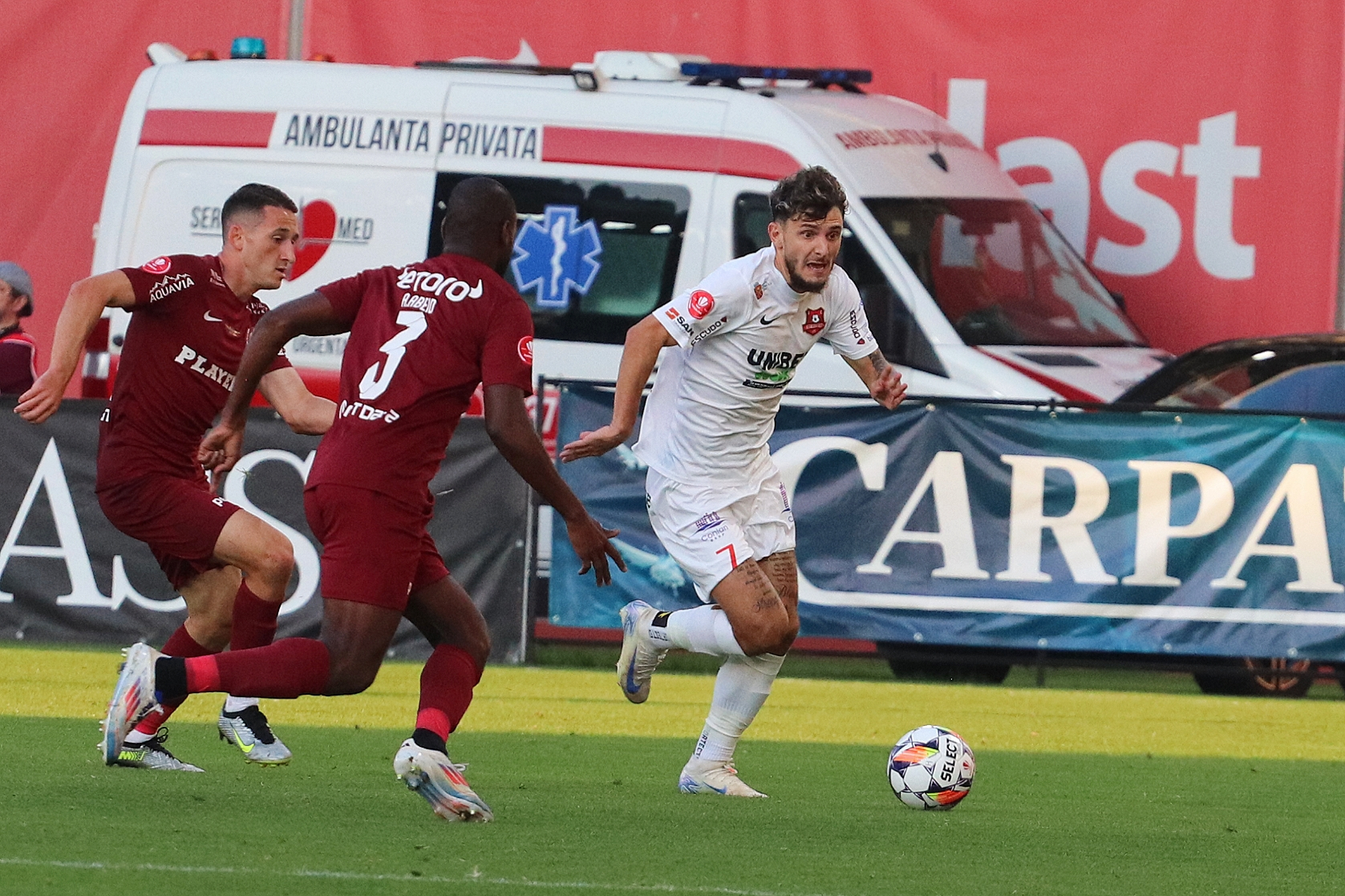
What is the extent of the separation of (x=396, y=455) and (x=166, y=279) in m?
1.68

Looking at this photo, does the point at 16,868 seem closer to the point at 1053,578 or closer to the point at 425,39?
the point at 1053,578

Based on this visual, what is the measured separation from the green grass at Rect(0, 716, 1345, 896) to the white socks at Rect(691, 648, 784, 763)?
26cm

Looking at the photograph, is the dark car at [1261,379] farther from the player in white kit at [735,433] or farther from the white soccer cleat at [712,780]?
the white soccer cleat at [712,780]

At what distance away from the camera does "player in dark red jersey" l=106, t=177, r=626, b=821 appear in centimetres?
660

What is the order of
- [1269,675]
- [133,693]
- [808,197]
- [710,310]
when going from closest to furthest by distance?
[133,693], [808,197], [710,310], [1269,675]

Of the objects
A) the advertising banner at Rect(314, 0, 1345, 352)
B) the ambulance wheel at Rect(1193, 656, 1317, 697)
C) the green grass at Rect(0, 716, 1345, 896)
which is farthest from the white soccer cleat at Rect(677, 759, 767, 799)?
the advertising banner at Rect(314, 0, 1345, 352)

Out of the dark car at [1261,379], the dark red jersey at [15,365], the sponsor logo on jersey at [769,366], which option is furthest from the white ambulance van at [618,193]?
the sponsor logo on jersey at [769,366]

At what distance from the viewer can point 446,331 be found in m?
6.68

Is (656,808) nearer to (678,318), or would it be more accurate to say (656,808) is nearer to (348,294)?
(678,318)

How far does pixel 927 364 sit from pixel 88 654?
5091mm

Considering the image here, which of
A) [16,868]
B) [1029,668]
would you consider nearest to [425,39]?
[1029,668]

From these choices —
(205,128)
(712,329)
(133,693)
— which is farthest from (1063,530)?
(133,693)

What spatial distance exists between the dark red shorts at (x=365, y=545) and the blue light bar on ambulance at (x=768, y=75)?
8.29m

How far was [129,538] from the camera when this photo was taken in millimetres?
13062
